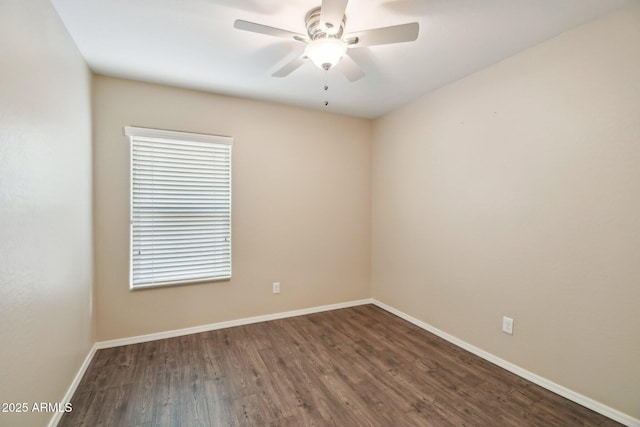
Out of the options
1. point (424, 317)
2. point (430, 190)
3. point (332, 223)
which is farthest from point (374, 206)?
point (424, 317)

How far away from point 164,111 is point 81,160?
90cm

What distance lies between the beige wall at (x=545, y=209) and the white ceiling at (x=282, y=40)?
0.84 ft

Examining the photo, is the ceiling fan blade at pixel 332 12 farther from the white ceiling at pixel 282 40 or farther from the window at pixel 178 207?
Result: the window at pixel 178 207

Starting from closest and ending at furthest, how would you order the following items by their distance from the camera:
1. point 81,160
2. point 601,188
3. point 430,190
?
1. point 601,188
2. point 81,160
3. point 430,190

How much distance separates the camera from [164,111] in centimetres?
279

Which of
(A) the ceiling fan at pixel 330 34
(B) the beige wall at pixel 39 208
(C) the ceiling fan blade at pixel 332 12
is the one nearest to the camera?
(B) the beige wall at pixel 39 208

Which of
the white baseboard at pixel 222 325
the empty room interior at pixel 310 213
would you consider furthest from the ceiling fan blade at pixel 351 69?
the white baseboard at pixel 222 325

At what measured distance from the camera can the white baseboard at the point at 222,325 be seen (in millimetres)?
2672

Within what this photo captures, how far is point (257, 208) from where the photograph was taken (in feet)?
10.6

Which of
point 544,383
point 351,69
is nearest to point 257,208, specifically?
point 351,69

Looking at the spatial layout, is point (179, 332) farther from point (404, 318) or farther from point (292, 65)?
point (292, 65)

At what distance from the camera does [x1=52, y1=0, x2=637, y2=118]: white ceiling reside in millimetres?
1708

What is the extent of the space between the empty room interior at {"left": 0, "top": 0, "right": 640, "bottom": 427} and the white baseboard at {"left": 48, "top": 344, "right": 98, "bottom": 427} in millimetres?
17

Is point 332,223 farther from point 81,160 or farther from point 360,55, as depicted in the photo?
point 81,160
